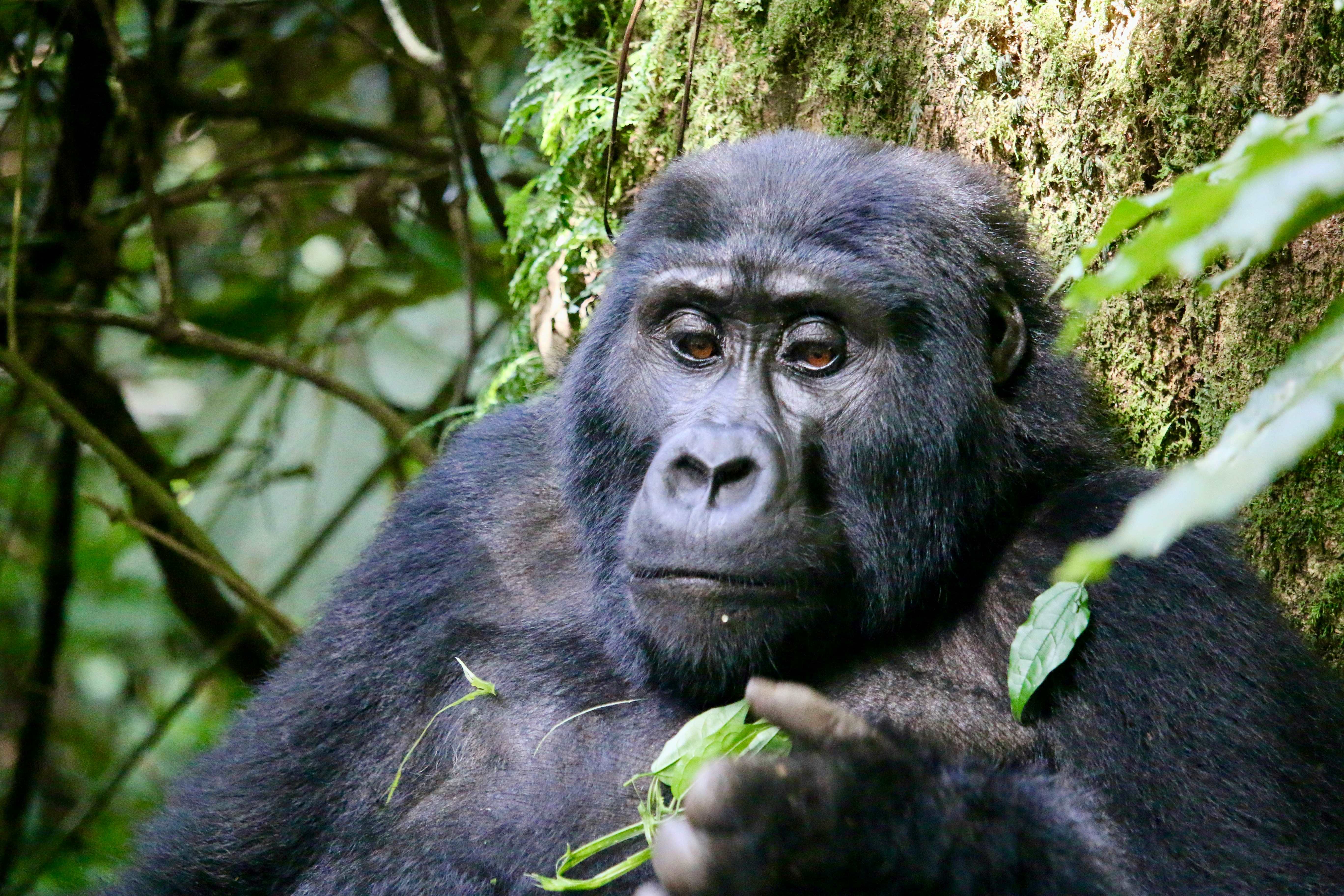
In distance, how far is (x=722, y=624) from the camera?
2379 millimetres

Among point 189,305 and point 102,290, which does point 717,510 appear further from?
point 189,305

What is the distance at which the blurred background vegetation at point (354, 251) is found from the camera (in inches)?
112

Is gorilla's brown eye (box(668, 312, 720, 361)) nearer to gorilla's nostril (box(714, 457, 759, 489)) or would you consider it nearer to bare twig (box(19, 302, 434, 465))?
gorilla's nostril (box(714, 457, 759, 489))

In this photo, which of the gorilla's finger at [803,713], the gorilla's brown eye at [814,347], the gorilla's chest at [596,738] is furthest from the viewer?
the gorilla's brown eye at [814,347]

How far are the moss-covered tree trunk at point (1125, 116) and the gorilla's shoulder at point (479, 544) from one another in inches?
42.6

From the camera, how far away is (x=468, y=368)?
14.8ft

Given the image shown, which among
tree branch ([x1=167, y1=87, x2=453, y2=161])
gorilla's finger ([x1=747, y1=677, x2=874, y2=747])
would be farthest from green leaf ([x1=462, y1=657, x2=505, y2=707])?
tree branch ([x1=167, y1=87, x2=453, y2=161])

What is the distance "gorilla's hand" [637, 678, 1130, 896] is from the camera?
1798 mm

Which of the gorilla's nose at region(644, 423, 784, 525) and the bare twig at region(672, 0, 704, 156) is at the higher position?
the bare twig at region(672, 0, 704, 156)

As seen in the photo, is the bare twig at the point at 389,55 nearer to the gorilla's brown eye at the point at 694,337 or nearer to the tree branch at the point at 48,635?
the tree branch at the point at 48,635

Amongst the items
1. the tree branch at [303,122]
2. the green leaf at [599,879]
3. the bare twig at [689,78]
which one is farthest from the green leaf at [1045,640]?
the tree branch at [303,122]

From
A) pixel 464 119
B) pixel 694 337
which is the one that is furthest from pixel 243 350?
pixel 694 337

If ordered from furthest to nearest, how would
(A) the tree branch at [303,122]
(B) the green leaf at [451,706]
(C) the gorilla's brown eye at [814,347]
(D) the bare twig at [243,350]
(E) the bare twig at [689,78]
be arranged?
(A) the tree branch at [303,122] → (D) the bare twig at [243,350] → (E) the bare twig at [689,78] → (B) the green leaf at [451,706] → (C) the gorilla's brown eye at [814,347]

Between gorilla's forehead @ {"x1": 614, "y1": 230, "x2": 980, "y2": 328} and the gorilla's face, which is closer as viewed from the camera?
the gorilla's face
